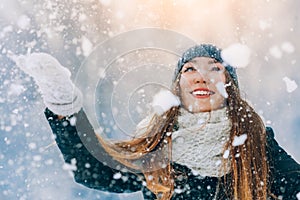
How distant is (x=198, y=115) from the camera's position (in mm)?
3305

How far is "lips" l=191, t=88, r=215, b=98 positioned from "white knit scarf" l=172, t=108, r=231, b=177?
0.13 metres

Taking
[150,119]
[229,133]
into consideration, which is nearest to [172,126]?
[150,119]

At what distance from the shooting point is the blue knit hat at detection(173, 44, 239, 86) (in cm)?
354

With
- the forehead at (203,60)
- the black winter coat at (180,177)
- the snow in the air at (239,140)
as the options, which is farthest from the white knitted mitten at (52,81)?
the snow in the air at (239,140)

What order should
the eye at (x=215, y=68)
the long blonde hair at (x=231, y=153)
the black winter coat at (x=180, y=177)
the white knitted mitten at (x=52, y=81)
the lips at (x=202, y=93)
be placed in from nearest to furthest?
1. the white knitted mitten at (x=52, y=81)
2. the black winter coat at (x=180, y=177)
3. the long blonde hair at (x=231, y=153)
4. the lips at (x=202, y=93)
5. the eye at (x=215, y=68)

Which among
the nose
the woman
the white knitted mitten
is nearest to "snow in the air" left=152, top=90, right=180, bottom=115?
the woman

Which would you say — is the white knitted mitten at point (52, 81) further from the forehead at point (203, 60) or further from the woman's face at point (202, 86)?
the forehead at point (203, 60)

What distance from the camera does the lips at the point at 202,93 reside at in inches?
130

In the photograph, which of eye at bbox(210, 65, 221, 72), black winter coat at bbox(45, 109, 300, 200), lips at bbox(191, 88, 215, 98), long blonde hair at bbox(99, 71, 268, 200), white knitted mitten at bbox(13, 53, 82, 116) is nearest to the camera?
white knitted mitten at bbox(13, 53, 82, 116)

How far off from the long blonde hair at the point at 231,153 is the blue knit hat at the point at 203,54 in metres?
0.22

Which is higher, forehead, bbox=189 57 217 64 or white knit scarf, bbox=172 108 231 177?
forehead, bbox=189 57 217 64

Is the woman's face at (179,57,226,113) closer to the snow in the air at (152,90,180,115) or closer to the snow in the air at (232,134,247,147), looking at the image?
the snow in the air at (152,90,180,115)

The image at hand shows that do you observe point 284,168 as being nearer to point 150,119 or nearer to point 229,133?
point 229,133

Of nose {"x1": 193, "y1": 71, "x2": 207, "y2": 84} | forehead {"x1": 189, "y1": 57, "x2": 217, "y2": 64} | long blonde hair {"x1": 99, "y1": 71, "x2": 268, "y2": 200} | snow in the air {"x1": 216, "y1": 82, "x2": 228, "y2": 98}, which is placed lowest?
long blonde hair {"x1": 99, "y1": 71, "x2": 268, "y2": 200}
